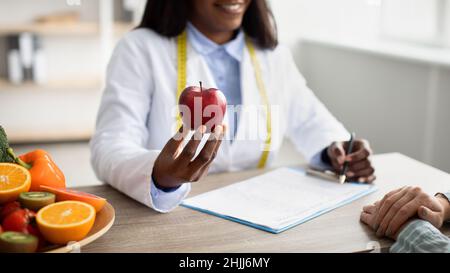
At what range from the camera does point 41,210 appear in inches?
29.8

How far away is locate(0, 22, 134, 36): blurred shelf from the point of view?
3447 mm

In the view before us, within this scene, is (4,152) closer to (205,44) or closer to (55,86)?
(205,44)

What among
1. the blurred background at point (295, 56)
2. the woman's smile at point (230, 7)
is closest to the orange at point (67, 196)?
the woman's smile at point (230, 7)

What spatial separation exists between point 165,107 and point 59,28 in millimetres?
2375

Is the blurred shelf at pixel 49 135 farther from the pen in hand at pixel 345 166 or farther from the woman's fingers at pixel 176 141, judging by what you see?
the woman's fingers at pixel 176 141

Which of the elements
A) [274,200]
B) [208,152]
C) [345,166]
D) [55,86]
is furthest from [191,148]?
[55,86]

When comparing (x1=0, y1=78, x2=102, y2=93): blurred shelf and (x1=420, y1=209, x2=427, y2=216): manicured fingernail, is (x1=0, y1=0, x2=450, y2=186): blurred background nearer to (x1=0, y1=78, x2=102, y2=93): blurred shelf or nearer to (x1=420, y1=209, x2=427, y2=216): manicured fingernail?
(x1=0, y1=78, x2=102, y2=93): blurred shelf

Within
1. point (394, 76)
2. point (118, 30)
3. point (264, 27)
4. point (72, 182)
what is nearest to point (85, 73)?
point (118, 30)

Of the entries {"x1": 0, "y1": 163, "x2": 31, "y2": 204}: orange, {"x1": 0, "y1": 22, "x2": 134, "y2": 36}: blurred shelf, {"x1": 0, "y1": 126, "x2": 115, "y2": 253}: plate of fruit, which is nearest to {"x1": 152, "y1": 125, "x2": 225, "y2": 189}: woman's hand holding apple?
{"x1": 0, "y1": 126, "x2": 115, "y2": 253}: plate of fruit

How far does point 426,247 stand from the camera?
828mm

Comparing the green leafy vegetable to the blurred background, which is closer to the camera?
the green leafy vegetable
